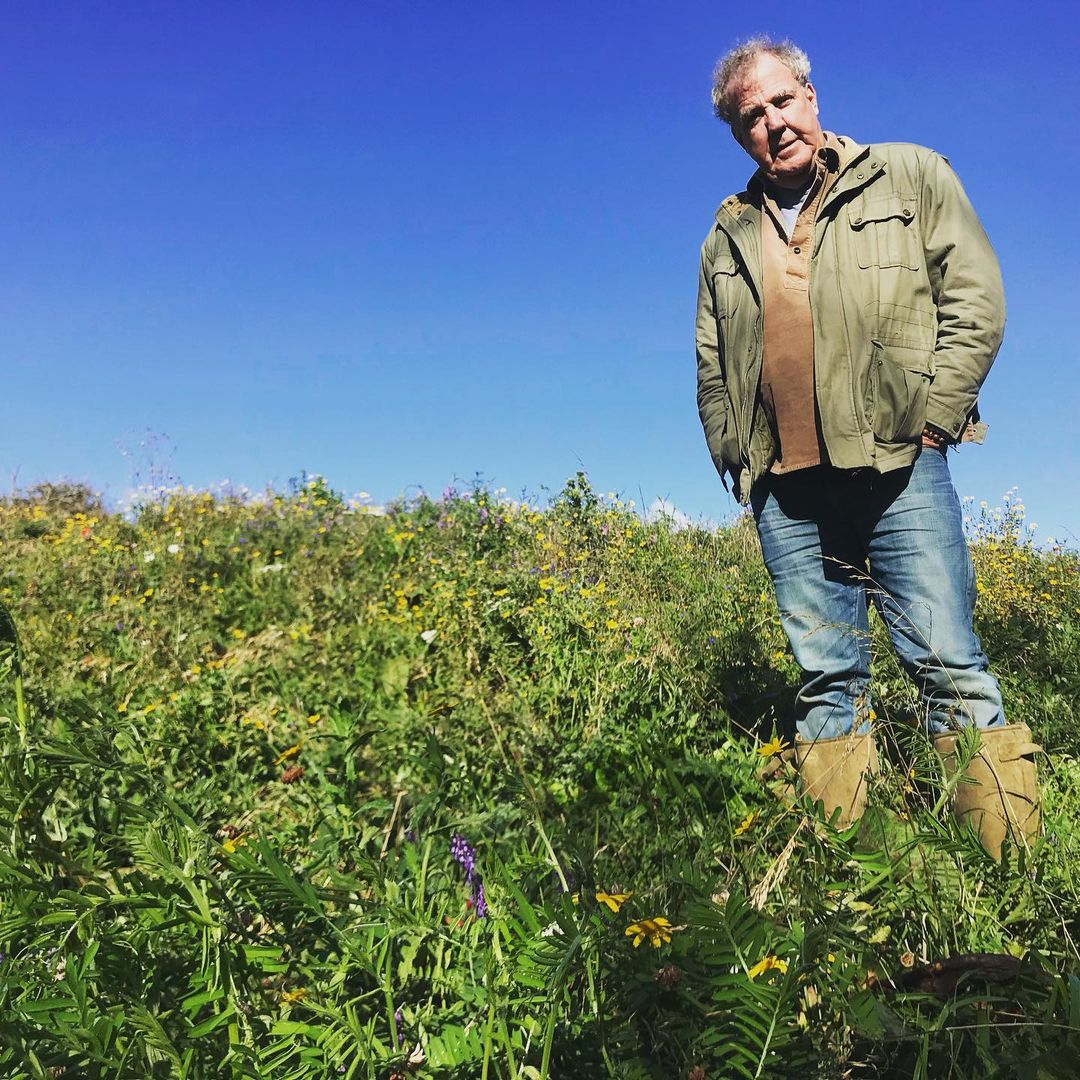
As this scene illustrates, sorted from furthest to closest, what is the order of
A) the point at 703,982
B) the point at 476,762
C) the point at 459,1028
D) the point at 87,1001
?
the point at 476,762 → the point at 459,1028 → the point at 703,982 → the point at 87,1001

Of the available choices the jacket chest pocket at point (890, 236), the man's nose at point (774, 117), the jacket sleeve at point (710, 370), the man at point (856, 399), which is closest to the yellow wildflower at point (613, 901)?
the man at point (856, 399)

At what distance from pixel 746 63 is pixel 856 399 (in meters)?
1.29

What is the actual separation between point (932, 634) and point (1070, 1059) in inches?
82.7

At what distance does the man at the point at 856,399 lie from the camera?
276 centimetres

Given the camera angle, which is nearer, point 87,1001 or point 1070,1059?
point 1070,1059

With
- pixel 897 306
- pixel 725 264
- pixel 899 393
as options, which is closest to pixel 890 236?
pixel 897 306

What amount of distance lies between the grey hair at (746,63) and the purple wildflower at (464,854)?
2.68 m

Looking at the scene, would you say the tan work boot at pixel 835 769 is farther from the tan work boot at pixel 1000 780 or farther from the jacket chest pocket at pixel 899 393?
the jacket chest pocket at pixel 899 393

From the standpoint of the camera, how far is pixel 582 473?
7090 millimetres

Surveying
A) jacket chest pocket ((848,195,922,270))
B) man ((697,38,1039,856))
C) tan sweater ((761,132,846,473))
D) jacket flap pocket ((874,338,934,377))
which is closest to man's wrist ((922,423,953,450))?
man ((697,38,1039,856))

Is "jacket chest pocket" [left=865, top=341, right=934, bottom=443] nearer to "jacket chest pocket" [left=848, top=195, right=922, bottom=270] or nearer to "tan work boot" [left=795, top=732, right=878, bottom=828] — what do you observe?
"jacket chest pocket" [left=848, top=195, right=922, bottom=270]

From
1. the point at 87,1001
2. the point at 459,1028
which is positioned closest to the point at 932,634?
the point at 459,1028

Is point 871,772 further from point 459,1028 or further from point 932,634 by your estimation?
point 459,1028

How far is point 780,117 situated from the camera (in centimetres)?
296
